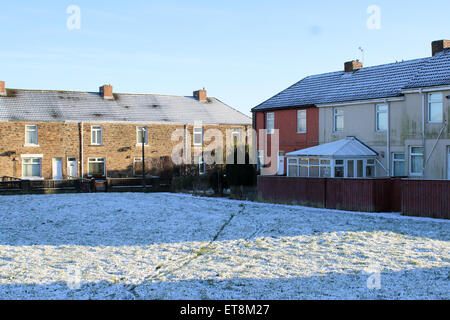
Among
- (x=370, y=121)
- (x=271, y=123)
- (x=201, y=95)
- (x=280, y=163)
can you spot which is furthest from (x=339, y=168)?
(x=201, y=95)

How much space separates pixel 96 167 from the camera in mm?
44250

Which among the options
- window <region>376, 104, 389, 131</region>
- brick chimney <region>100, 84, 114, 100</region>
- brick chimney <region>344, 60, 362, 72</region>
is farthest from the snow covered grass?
brick chimney <region>100, 84, 114, 100</region>

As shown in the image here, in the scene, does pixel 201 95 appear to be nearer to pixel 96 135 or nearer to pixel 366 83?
pixel 96 135

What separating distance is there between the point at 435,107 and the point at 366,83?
563 centimetres

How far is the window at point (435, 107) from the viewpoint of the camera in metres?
24.5

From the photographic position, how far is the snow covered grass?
1059cm

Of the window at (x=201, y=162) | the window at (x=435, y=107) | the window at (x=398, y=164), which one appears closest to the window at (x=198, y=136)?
the window at (x=201, y=162)

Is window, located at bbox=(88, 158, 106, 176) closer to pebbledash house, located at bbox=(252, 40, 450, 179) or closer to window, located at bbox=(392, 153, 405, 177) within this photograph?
pebbledash house, located at bbox=(252, 40, 450, 179)

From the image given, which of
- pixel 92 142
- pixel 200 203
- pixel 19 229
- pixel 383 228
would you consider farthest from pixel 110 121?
pixel 383 228

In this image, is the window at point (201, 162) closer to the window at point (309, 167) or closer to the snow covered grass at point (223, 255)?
the window at point (309, 167)
